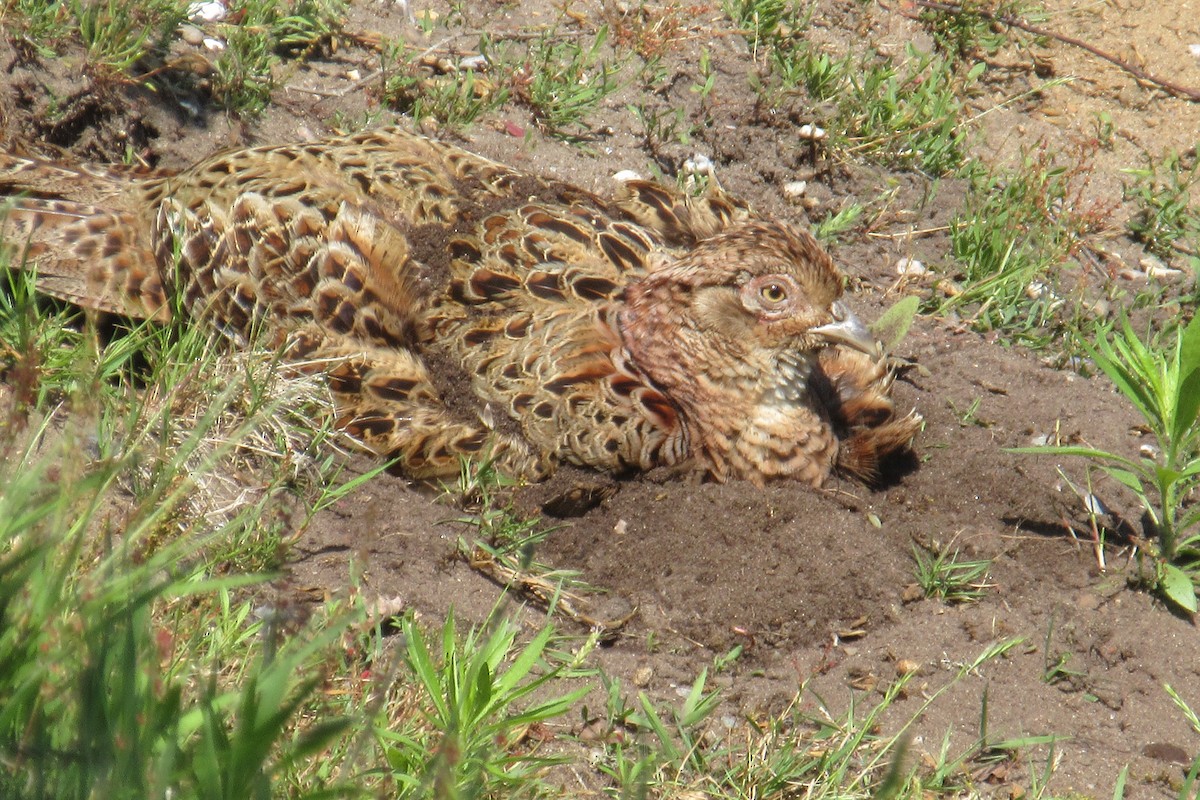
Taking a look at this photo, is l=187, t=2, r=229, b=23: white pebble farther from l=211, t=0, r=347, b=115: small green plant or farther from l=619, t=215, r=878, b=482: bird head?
l=619, t=215, r=878, b=482: bird head

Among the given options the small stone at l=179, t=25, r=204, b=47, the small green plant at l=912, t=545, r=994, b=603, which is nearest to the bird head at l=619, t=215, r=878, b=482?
the small green plant at l=912, t=545, r=994, b=603

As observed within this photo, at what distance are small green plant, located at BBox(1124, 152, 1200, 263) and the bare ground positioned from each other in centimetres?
18

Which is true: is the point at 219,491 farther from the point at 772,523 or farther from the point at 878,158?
the point at 878,158

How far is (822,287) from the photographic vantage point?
497 centimetres

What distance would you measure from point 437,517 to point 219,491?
761mm

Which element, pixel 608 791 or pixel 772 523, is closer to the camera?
pixel 608 791

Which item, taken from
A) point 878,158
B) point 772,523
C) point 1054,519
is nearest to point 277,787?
point 772,523

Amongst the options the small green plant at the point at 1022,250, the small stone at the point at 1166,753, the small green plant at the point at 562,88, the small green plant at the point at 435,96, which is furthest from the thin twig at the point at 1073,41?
the small stone at the point at 1166,753

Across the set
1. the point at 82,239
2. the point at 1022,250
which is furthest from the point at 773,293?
the point at 82,239

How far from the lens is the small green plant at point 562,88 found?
6.48 m

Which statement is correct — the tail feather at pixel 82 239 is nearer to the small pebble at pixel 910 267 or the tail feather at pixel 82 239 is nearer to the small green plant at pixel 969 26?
the small pebble at pixel 910 267

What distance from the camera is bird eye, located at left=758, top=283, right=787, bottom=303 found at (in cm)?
493

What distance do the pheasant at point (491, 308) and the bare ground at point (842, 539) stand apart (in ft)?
0.64

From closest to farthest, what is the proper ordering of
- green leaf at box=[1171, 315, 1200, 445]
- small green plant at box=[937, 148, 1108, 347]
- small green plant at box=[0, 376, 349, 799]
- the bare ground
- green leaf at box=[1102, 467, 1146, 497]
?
small green plant at box=[0, 376, 349, 799] < the bare ground < green leaf at box=[1171, 315, 1200, 445] < green leaf at box=[1102, 467, 1146, 497] < small green plant at box=[937, 148, 1108, 347]
